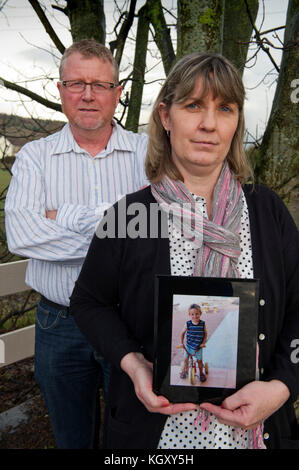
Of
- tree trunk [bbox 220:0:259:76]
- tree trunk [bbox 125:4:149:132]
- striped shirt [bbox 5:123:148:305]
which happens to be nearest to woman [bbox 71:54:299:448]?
striped shirt [bbox 5:123:148:305]

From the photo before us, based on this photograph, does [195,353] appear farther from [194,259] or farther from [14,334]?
[14,334]

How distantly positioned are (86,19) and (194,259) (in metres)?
3.03

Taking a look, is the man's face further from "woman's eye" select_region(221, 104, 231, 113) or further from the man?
"woman's eye" select_region(221, 104, 231, 113)

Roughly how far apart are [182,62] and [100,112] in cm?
88

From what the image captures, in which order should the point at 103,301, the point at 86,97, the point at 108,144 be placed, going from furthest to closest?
the point at 108,144, the point at 86,97, the point at 103,301

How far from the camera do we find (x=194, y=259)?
154 centimetres

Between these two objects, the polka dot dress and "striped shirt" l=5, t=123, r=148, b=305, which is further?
"striped shirt" l=5, t=123, r=148, b=305

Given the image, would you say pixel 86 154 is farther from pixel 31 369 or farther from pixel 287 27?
pixel 31 369

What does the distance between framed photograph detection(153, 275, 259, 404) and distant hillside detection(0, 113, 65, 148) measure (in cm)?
340

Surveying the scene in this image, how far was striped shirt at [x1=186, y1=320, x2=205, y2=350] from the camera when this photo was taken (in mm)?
1281

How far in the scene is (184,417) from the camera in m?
1.47

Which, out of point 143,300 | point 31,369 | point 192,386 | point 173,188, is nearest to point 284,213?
point 173,188

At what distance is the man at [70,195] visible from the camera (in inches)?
86.6

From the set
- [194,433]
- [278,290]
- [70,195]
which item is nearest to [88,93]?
[70,195]
